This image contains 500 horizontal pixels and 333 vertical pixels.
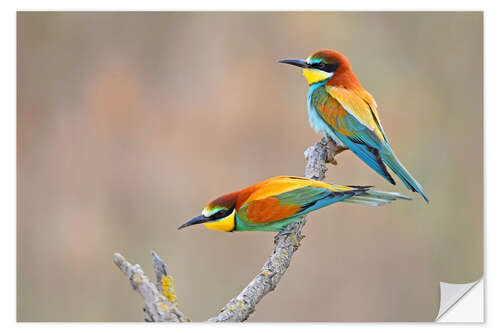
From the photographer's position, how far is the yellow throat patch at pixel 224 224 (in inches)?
88.8

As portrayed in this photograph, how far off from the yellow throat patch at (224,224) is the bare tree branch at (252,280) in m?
0.18

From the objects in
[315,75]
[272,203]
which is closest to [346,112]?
[315,75]

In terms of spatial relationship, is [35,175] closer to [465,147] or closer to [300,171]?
[300,171]

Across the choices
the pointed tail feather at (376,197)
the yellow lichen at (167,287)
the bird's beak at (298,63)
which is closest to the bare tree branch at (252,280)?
the yellow lichen at (167,287)

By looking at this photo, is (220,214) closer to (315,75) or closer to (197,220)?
(197,220)

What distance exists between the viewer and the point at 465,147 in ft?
7.61

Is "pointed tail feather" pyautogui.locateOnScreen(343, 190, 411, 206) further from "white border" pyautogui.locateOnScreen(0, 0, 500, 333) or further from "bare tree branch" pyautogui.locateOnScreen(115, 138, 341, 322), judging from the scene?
"white border" pyautogui.locateOnScreen(0, 0, 500, 333)

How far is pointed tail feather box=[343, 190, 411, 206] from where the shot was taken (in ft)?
7.61

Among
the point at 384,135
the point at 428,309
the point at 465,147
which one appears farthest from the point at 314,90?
the point at 428,309

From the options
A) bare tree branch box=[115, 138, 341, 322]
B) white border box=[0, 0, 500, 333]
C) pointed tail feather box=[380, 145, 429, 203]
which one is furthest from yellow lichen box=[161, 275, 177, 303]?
pointed tail feather box=[380, 145, 429, 203]

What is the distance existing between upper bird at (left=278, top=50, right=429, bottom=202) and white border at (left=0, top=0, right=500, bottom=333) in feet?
0.77

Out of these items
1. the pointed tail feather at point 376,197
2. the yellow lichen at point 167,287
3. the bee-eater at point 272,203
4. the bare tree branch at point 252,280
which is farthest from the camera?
the pointed tail feather at point 376,197
